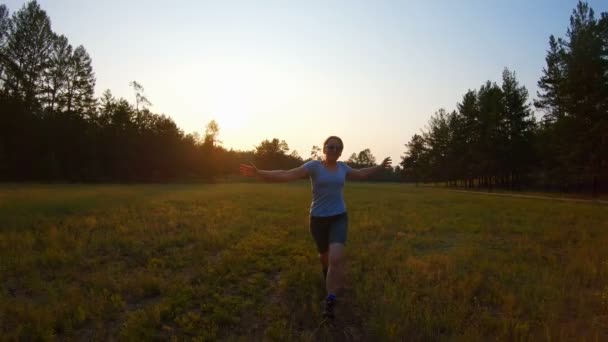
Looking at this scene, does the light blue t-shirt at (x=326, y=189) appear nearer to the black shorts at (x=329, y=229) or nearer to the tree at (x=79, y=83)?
the black shorts at (x=329, y=229)

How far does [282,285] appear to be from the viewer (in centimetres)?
634

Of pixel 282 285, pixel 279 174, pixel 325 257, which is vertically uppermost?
pixel 279 174

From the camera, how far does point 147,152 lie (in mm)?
71000

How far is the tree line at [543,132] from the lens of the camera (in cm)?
3256

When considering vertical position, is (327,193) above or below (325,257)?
above

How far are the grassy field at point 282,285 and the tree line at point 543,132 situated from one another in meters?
4.54

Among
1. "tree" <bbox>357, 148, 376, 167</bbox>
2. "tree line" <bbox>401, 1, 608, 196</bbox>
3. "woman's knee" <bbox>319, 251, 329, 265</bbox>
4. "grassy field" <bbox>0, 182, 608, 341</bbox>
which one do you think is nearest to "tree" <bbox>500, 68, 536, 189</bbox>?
"tree line" <bbox>401, 1, 608, 196</bbox>

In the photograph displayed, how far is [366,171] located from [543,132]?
5028cm

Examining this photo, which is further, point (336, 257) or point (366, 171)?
point (366, 171)

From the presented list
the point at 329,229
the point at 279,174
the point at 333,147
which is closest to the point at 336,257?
the point at 329,229

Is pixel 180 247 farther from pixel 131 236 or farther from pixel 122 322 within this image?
pixel 122 322

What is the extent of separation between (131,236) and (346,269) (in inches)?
271

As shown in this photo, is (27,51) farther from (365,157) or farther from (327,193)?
(365,157)

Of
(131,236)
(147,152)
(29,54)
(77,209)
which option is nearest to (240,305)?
(131,236)
